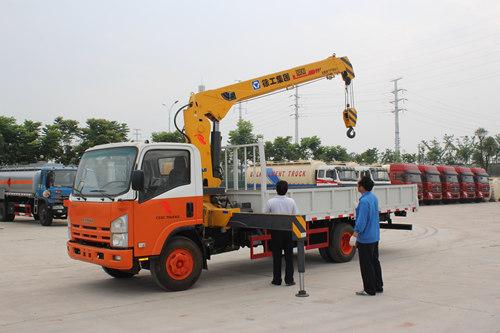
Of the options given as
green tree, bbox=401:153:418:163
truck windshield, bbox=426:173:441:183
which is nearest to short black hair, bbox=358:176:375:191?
truck windshield, bbox=426:173:441:183

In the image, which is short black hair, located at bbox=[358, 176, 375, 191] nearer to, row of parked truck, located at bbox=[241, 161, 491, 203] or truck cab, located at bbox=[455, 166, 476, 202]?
row of parked truck, located at bbox=[241, 161, 491, 203]

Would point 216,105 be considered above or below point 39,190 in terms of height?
above

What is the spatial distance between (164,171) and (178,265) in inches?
56.9

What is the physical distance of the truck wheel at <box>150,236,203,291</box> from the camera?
7676mm

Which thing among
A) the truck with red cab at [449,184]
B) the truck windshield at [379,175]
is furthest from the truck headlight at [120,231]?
the truck with red cab at [449,184]

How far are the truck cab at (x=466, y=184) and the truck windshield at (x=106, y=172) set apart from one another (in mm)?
35553

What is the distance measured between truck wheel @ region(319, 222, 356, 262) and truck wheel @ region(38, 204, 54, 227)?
1388 cm

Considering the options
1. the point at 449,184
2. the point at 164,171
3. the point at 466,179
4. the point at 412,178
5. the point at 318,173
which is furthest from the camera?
the point at 466,179

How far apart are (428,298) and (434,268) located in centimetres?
262

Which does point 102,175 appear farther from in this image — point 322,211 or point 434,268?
point 434,268

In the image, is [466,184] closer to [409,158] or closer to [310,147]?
[310,147]

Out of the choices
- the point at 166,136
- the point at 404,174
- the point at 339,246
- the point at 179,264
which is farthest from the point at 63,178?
the point at 404,174

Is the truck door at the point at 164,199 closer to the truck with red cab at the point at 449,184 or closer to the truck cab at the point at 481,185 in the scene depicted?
the truck with red cab at the point at 449,184

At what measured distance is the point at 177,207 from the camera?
7875 millimetres
